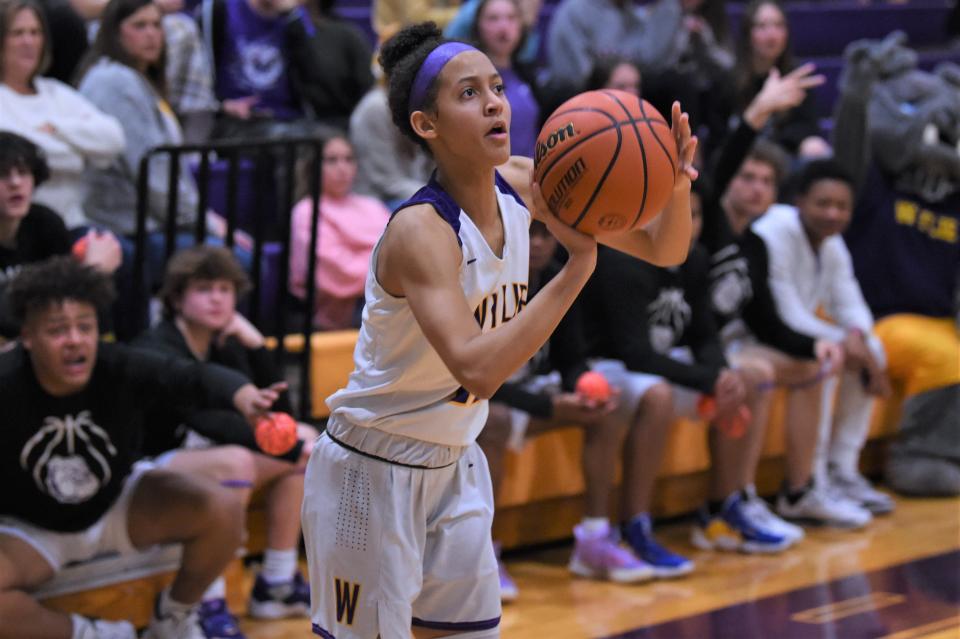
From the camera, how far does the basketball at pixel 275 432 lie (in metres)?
4.19

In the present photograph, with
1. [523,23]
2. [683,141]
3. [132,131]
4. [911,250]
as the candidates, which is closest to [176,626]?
[132,131]

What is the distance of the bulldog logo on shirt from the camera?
4109 mm

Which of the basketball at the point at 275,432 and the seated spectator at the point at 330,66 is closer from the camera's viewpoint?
the basketball at the point at 275,432

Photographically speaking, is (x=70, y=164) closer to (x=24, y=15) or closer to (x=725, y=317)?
(x=24, y=15)

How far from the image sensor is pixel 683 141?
116 inches

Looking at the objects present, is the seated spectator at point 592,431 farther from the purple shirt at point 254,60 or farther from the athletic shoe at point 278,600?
the purple shirt at point 254,60

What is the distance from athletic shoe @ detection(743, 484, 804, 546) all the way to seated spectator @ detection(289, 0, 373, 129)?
7.94ft

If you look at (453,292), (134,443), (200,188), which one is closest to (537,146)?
(453,292)

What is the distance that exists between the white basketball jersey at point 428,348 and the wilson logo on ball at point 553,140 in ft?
0.47

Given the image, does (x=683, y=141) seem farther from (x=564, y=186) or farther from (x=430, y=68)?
(x=430, y=68)

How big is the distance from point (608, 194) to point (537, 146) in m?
0.22

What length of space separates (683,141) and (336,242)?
3057 millimetres

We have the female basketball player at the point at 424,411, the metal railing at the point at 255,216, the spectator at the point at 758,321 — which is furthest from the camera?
the spectator at the point at 758,321

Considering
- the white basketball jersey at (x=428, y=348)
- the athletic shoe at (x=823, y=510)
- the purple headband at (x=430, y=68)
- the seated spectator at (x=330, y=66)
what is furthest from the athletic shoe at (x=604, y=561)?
the purple headband at (x=430, y=68)
